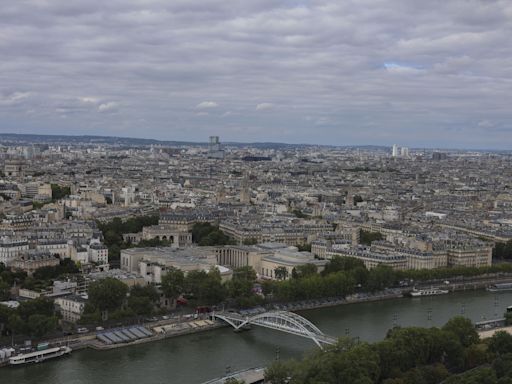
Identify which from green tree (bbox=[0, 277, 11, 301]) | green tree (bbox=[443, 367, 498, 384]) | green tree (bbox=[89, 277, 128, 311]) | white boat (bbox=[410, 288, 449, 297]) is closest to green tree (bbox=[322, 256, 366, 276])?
white boat (bbox=[410, 288, 449, 297])

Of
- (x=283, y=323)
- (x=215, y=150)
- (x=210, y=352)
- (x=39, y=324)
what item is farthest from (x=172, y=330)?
(x=215, y=150)

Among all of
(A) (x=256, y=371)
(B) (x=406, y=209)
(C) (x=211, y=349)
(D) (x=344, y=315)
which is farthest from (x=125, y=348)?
(B) (x=406, y=209)

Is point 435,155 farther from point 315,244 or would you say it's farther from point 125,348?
point 125,348

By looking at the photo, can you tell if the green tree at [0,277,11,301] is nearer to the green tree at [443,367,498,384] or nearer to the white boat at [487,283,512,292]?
Result: the green tree at [443,367,498,384]

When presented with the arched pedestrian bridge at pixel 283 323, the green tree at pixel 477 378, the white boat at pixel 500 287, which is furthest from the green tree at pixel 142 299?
the white boat at pixel 500 287

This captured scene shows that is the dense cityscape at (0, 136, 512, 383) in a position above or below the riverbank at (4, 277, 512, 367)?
above

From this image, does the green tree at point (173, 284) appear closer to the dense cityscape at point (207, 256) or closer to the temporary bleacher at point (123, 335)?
the dense cityscape at point (207, 256)
